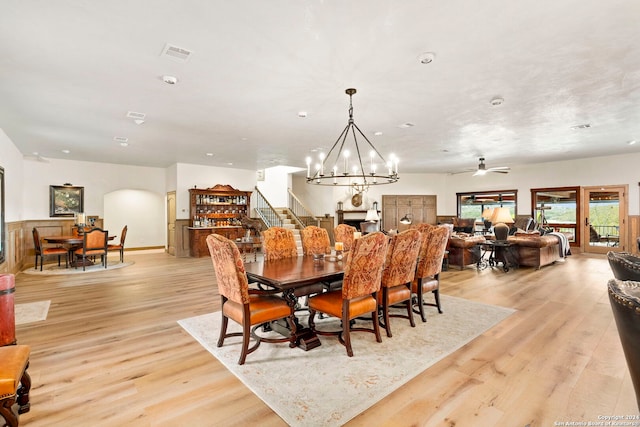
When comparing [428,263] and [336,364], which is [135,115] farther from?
[428,263]

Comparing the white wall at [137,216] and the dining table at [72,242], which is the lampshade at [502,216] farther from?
the white wall at [137,216]

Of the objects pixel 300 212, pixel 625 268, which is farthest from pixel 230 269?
pixel 300 212

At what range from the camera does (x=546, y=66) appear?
10.8 ft

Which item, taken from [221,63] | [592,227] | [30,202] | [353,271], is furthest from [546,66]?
[30,202]

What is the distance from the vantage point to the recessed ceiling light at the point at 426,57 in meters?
3.01

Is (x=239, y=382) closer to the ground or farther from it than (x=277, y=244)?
closer to the ground

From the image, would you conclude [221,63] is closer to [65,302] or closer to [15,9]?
[15,9]

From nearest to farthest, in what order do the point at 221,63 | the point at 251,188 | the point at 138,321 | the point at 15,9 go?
the point at 15,9 → the point at 221,63 → the point at 138,321 → the point at 251,188

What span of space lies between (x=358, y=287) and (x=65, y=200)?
946 centimetres

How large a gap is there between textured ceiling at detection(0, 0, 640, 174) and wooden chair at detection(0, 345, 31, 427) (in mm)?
2346

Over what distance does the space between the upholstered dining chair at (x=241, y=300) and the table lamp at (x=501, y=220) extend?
570 centimetres

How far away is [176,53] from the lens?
2.96 m

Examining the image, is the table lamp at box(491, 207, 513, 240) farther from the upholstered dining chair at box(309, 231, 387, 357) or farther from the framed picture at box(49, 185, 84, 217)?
the framed picture at box(49, 185, 84, 217)

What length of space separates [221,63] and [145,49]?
668 millimetres
